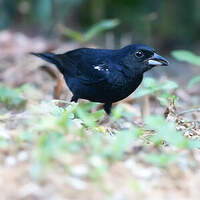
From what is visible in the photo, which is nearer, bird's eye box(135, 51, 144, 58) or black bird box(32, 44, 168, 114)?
black bird box(32, 44, 168, 114)

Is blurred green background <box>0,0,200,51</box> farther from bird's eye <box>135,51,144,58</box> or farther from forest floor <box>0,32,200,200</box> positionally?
forest floor <box>0,32,200,200</box>

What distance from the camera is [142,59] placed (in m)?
5.24

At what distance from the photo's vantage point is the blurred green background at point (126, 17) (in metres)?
8.58

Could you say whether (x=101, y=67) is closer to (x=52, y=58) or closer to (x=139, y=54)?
(x=139, y=54)

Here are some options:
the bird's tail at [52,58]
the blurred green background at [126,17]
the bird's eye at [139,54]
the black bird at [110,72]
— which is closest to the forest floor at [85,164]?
the black bird at [110,72]

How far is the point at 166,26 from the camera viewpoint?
962cm

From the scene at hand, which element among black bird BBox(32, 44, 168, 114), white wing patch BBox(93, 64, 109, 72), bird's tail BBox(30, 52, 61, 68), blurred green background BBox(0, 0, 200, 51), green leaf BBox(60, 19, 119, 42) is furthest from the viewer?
blurred green background BBox(0, 0, 200, 51)

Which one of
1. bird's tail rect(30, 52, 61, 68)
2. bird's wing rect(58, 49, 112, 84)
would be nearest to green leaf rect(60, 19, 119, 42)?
bird's tail rect(30, 52, 61, 68)

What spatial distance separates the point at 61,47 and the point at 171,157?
506cm

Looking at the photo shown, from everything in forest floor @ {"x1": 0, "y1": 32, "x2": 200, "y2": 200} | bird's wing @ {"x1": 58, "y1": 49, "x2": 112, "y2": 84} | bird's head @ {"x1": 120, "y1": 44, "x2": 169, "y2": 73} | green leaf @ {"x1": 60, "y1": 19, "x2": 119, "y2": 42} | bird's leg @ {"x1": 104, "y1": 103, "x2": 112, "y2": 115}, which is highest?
forest floor @ {"x1": 0, "y1": 32, "x2": 200, "y2": 200}

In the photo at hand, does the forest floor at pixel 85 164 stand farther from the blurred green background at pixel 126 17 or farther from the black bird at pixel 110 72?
the blurred green background at pixel 126 17

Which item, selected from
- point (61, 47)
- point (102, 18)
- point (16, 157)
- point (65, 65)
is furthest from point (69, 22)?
point (16, 157)

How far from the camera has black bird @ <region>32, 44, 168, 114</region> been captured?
202 inches

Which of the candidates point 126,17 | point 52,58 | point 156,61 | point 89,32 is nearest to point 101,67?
point 156,61
